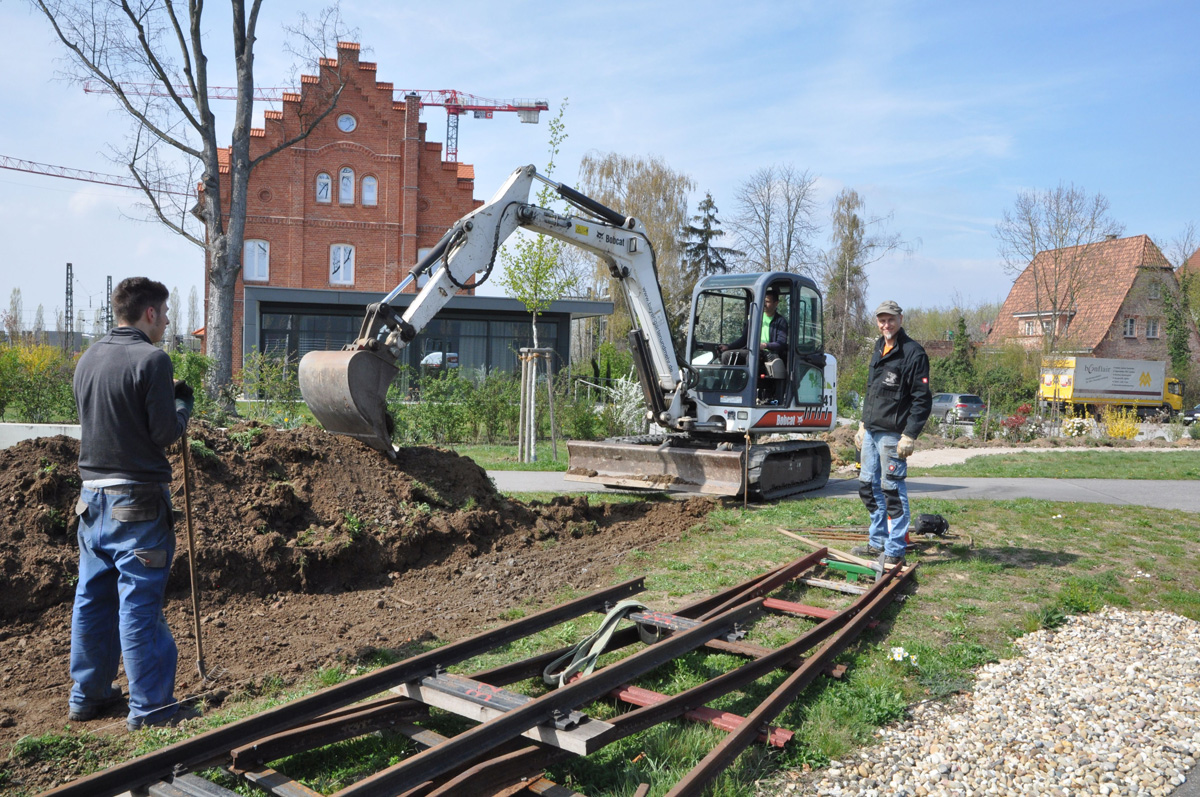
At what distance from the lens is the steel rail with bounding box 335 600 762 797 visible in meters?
2.84

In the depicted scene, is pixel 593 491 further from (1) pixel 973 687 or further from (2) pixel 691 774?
(2) pixel 691 774

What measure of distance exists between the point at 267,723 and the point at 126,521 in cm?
132

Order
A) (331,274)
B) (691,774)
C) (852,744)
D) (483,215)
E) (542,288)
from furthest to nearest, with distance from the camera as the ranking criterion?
(331,274), (542,288), (483,215), (852,744), (691,774)

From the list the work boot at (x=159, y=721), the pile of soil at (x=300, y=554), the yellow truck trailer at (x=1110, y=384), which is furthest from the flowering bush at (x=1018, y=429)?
the work boot at (x=159, y=721)

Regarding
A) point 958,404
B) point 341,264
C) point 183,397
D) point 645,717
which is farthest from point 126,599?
point 341,264

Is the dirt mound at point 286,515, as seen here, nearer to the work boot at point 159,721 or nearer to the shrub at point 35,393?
the work boot at point 159,721

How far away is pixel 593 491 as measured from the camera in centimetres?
1180

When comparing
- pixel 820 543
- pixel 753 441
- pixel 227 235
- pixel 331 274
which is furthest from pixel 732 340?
pixel 331 274

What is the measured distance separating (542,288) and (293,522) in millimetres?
11488

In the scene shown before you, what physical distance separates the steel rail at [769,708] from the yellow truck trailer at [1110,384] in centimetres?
3176

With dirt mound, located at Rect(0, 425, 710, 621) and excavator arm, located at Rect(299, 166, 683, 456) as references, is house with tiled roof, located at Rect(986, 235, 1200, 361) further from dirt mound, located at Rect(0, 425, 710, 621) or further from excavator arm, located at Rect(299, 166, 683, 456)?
dirt mound, located at Rect(0, 425, 710, 621)

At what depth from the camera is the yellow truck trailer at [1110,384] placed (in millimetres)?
34438

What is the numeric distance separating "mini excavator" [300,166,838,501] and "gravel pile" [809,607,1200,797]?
526cm

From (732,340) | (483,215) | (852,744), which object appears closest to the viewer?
(852,744)
